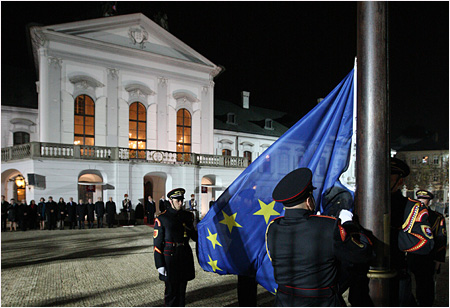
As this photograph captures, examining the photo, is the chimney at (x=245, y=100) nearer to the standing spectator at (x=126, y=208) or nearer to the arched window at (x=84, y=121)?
the arched window at (x=84, y=121)

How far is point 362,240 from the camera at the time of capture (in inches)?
99.7

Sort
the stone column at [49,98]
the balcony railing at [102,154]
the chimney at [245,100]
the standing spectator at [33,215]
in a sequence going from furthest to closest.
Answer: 1. the chimney at [245,100]
2. the stone column at [49,98]
3. the balcony railing at [102,154]
4. the standing spectator at [33,215]

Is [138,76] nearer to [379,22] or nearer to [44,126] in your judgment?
[44,126]

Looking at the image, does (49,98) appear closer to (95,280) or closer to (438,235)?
(95,280)

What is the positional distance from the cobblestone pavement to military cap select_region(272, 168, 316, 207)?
3.80 m

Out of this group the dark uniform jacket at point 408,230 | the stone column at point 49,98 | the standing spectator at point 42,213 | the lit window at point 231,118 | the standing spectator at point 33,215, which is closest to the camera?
the dark uniform jacket at point 408,230

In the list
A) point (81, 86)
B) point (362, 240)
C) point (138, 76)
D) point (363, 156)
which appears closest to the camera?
point (362, 240)

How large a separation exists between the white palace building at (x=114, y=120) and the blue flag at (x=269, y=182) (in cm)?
1997

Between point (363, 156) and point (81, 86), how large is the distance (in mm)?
25533

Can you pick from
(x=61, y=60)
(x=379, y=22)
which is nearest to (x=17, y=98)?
(x=61, y=60)

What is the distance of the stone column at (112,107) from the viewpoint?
84.6 ft

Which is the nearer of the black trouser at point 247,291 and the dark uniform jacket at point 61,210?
the black trouser at point 247,291

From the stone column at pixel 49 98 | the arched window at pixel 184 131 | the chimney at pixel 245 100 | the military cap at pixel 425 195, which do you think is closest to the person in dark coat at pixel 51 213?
the stone column at pixel 49 98

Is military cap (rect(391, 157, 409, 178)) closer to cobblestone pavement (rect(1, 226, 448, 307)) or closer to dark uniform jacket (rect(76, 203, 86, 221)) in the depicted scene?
cobblestone pavement (rect(1, 226, 448, 307))
